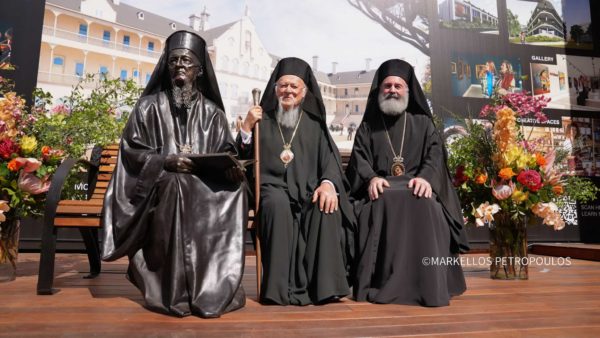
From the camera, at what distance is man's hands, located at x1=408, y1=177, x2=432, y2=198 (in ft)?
10.1

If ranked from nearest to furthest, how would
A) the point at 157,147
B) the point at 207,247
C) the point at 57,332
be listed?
the point at 57,332, the point at 207,247, the point at 157,147

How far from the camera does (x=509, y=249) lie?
4250 mm

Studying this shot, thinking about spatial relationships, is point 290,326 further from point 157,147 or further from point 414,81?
point 414,81

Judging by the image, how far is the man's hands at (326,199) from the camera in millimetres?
2954

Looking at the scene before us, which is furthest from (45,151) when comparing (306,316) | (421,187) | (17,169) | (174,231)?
(421,187)

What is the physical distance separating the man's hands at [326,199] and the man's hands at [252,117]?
30.5 inches

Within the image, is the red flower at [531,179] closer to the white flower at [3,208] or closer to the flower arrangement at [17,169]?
the flower arrangement at [17,169]

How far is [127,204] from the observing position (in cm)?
279

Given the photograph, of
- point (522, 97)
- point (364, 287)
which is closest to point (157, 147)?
point (364, 287)

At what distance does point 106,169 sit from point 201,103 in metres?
1.61

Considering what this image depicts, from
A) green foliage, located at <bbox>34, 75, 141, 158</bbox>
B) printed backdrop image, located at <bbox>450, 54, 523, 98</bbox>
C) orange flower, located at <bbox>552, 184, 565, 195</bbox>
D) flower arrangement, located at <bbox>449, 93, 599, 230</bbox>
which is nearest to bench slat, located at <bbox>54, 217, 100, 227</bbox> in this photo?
green foliage, located at <bbox>34, 75, 141, 158</bbox>

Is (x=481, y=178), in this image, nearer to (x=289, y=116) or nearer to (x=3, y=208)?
(x=289, y=116)

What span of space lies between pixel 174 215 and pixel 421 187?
184 centimetres

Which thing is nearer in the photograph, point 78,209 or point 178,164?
point 178,164
